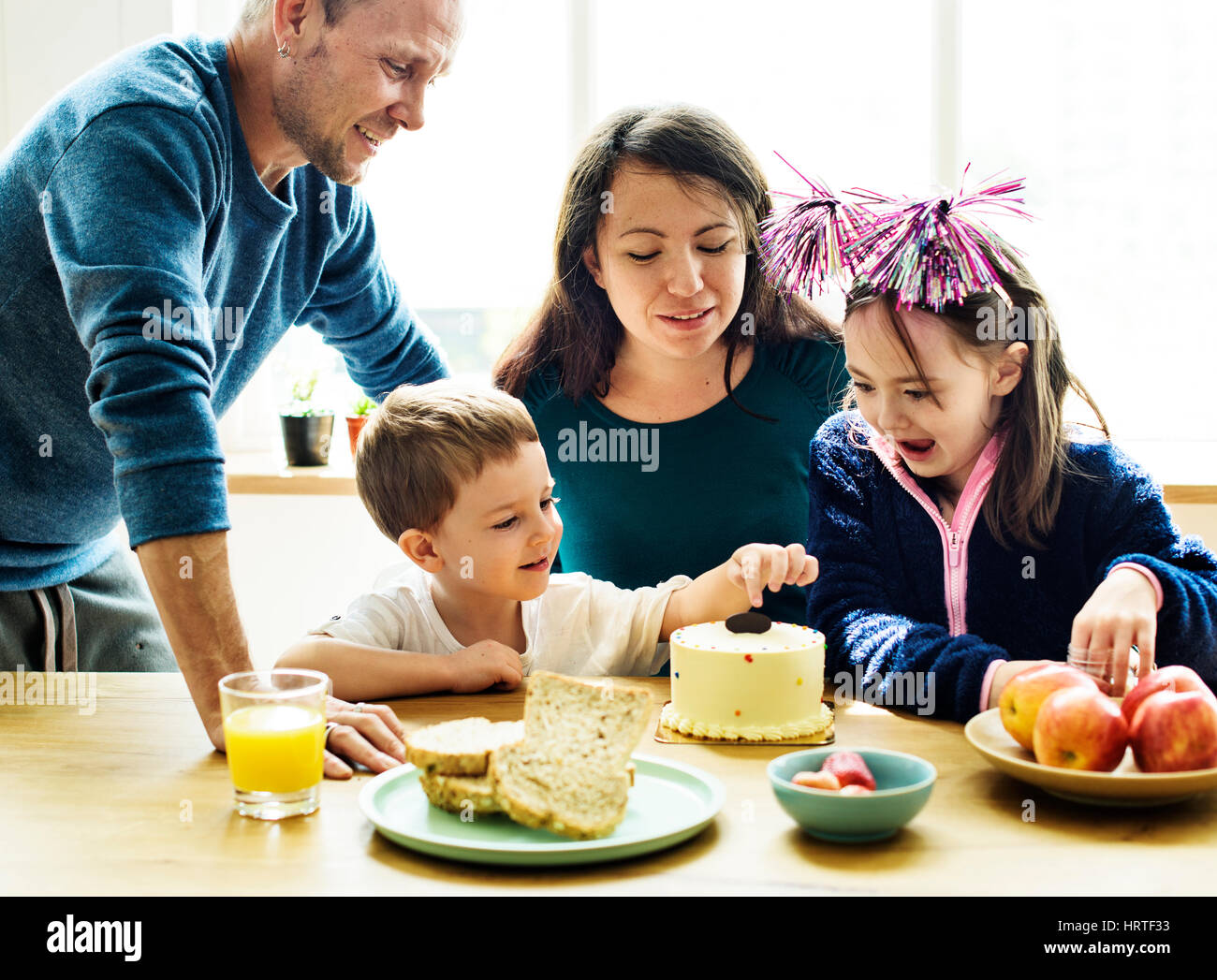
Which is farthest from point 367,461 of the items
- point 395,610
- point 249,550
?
point 249,550

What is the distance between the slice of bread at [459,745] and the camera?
1.00 meters

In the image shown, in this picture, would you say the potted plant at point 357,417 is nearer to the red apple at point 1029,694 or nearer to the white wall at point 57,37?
the white wall at point 57,37

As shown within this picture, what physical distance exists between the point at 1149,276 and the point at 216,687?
277 centimetres

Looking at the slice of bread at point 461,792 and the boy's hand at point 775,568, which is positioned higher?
the boy's hand at point 775,568

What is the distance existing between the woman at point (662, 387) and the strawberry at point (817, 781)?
91cm

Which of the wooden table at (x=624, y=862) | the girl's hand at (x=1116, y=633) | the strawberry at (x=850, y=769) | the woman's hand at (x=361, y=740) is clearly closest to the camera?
the wooden table at (x=624, y=862)

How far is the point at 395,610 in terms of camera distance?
154 cm

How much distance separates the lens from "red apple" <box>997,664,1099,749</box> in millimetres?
1029

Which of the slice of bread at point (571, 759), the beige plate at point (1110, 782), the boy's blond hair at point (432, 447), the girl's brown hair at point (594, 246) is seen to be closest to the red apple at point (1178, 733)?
the beige plate at point (1110, 782)

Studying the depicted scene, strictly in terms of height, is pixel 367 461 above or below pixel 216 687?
above

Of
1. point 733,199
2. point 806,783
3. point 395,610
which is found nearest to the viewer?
point 806,783
